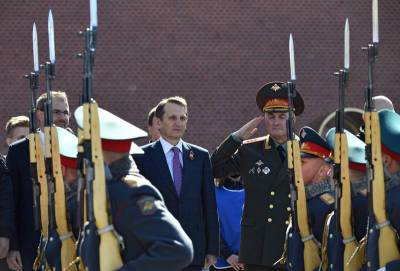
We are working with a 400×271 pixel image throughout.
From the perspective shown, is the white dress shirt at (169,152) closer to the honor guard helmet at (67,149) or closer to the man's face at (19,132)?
the honor guard helmet at (67,149)

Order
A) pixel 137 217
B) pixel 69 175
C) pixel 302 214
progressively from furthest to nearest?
pixel 302 214 → pixel 69 175 → pixel 137 217

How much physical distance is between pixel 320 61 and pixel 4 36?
184 inches

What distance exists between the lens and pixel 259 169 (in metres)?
7.34

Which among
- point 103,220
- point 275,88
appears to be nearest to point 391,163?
point 103,220

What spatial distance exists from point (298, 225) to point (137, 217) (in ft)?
6.57

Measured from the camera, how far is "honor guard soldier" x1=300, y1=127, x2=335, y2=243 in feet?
21.2

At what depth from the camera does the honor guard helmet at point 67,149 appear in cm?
619

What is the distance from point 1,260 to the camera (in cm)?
734

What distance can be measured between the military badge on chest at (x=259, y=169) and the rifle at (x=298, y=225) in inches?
27.2

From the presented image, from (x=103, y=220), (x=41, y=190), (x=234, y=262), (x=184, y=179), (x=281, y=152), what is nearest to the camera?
(x=103, y=220)

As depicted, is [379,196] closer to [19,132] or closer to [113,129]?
[113,129]

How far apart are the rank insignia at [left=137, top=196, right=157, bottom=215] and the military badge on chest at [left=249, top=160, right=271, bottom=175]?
2.70 meters

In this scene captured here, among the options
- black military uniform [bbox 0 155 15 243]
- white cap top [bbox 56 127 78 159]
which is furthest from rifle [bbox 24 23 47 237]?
black military uniform [bbox 0 155 15 243]

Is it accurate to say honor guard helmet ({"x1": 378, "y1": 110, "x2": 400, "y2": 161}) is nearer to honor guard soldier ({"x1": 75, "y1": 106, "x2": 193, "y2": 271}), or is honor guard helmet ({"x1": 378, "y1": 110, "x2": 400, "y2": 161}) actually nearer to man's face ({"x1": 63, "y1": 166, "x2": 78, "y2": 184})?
honor guard soldier ({"x1": 75, "y1": 106, "x2": 193, "y2": 271})
